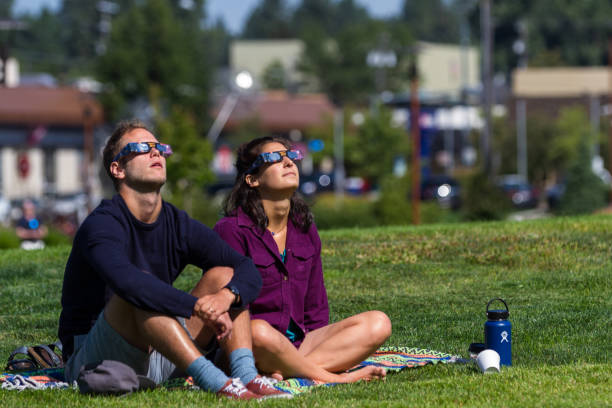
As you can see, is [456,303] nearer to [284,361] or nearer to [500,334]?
[500,334]

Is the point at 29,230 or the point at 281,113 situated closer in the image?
the point at 29,230

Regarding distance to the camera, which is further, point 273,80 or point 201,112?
point 273,80

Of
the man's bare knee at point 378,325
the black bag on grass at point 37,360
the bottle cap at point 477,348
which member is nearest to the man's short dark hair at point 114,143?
the black bag on grass at point 37,360

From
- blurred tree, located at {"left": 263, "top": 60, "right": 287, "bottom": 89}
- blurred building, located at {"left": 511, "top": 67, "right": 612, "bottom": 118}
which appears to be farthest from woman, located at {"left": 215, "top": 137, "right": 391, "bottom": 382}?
blurred tree, located at {"left": 263, "top": 60, "right": 287, "bottom": 89}

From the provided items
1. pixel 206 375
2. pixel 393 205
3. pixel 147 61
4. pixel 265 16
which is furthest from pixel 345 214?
pixel 265 16

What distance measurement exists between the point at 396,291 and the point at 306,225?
3930mm

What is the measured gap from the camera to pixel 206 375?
18.9 ft

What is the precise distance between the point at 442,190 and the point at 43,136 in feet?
66.6

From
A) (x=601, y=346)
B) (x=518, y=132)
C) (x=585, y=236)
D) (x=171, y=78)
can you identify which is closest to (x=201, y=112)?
(x=171, y=78)

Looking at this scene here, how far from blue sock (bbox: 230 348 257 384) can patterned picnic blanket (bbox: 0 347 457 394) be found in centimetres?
20

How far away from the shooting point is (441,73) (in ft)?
445

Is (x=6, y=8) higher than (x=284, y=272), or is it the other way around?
(x=6, y=8)

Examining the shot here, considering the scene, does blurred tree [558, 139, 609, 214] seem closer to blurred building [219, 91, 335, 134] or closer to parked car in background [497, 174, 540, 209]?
parked car in background [497, 174, 540, 209]

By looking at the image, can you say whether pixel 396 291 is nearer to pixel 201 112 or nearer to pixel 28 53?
pixel 201 112
